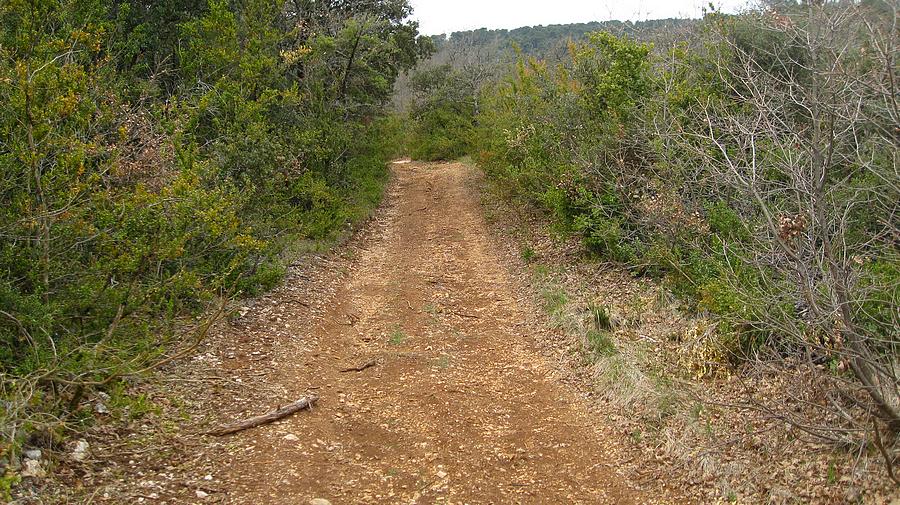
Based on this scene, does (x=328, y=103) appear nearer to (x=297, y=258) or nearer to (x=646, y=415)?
(x=297, y=258)

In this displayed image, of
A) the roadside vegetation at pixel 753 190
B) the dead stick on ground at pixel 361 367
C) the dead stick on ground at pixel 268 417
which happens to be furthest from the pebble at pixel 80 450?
the roadside vegetation at pixel 753 190

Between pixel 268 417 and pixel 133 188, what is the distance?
120 inches

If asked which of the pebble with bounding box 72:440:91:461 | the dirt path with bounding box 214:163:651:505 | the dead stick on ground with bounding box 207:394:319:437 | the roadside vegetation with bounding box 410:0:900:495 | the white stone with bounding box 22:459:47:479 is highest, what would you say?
the roadside vegetation with bounding box 410:0:900:495

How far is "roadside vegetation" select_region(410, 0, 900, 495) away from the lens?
14.2 ft

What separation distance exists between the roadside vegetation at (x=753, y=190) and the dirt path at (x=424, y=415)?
1014 mm

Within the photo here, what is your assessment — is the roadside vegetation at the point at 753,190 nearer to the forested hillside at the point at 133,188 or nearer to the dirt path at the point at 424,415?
the dirt path at the point at 424,415

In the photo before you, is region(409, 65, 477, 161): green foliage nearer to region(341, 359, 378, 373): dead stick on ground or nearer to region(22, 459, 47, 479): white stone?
region(341, 359, 378, 373): dead stick on ground

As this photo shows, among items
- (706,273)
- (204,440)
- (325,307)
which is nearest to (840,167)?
(706,273)

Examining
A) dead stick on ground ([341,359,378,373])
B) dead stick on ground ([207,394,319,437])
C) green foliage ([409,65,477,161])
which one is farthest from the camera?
green foliage ([409,65,477,161])

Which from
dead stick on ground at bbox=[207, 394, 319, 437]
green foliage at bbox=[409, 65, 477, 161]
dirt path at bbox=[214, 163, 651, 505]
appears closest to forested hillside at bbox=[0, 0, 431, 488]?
dead stick on ground at bbox=[207, 394, 319, 437]

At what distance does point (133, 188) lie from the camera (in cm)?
693

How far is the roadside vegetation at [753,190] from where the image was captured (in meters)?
4.34

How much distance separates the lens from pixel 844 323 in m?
3.93

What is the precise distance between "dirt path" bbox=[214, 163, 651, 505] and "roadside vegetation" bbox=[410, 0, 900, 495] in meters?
1.01
